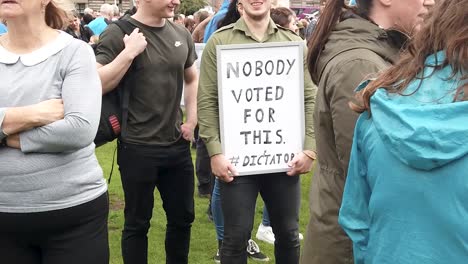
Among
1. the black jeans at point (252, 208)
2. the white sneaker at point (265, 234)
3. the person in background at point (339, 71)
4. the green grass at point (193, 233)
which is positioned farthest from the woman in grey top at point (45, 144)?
the white sneaker at point (265, 234)

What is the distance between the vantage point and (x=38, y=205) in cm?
255

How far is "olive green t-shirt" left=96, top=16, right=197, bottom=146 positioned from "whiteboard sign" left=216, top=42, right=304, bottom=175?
0.41m

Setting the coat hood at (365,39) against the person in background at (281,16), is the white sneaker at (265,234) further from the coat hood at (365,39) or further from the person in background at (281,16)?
the coat hood at (365,39)

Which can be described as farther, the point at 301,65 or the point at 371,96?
the point at 301,65

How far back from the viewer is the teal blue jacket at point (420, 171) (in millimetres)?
1497

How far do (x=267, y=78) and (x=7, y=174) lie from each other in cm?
167

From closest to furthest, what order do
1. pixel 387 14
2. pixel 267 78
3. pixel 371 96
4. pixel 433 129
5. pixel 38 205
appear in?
pixel 433 129 → pixel 371 96 → pixel 387 14 → pixel 38 205 → pixel 267 78

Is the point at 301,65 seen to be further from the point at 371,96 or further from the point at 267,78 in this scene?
the point at 371,96

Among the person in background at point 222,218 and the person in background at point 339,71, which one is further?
the person in background at point 222,218

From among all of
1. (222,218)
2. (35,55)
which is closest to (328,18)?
(35,55)

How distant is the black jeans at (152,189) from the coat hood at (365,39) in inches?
68.6

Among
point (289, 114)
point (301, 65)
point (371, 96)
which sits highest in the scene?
point (371, 96)

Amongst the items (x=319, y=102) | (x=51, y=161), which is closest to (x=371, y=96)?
(x=319, y=102)

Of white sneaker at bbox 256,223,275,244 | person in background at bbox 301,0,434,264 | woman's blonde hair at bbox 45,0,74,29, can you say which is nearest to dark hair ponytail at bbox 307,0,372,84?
person in background at bbox 301,0,434,264
